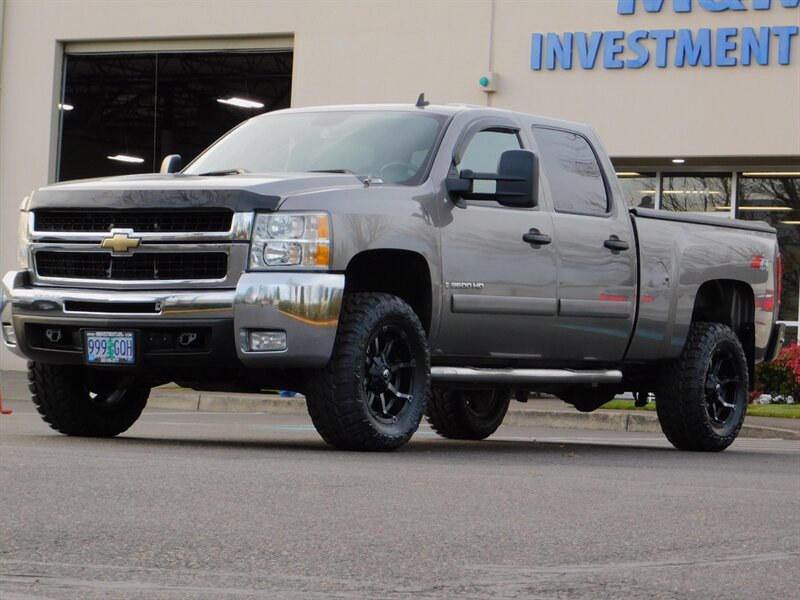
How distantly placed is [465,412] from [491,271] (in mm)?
2439

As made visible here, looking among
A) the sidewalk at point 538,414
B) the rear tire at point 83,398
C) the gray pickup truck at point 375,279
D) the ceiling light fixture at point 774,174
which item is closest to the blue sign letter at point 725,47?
Result: the ceiling light fixture at point 774,174

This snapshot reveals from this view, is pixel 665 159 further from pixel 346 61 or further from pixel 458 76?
pixel 346 61

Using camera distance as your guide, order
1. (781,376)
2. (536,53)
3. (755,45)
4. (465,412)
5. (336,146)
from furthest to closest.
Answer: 1. (536,53)
2. (755,45)
3. (781,376)
4. (465,412)
5. (336,146)

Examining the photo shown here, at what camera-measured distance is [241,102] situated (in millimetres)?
26828

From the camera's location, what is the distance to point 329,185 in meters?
8.93

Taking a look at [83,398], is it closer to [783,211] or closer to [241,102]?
[783,211]

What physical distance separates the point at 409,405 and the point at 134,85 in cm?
1886

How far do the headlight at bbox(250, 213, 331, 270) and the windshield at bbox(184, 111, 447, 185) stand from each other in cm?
94

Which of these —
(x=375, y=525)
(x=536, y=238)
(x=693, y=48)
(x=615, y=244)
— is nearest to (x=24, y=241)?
(x=536, y=238)

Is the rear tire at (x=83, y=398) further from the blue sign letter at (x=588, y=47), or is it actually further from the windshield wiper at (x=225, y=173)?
the blue sign letter at (x=588, y=47)

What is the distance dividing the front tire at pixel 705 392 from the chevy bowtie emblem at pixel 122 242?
4.06 meters

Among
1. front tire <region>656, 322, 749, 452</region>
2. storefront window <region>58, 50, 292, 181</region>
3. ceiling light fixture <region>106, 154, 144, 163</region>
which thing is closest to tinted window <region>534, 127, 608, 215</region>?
front tire <region>656, 322, 749, 452</region>

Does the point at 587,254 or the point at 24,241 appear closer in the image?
the point at 24,241

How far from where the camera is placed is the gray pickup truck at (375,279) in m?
8.66
